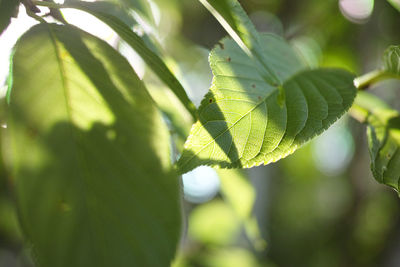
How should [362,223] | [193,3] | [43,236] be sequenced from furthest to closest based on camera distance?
[362,223], [193,3], [43,236]

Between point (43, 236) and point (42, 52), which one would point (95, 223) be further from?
point (42, 52)

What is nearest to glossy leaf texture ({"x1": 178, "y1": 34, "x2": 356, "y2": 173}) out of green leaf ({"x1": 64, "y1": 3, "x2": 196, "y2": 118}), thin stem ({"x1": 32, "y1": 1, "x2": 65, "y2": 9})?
green leaf ({"x1": 64, "y1": 3, "x2": 196, "y2": 118})

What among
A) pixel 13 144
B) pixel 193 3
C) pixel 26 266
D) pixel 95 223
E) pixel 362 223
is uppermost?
pixel 13 144

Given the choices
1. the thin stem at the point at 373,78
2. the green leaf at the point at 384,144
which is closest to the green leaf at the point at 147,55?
the green leaf at the point at 384,144

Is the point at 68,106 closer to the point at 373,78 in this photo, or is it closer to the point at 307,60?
the point at 373,78

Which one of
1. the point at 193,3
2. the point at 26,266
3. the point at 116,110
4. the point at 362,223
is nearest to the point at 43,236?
the point at 116,110

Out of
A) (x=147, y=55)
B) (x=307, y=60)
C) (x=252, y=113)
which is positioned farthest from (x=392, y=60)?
(x=307, y=60)

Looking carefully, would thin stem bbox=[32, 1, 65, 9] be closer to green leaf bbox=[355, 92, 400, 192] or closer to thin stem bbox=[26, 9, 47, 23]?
thin stem bbox=[26, 9, 47, 23]
